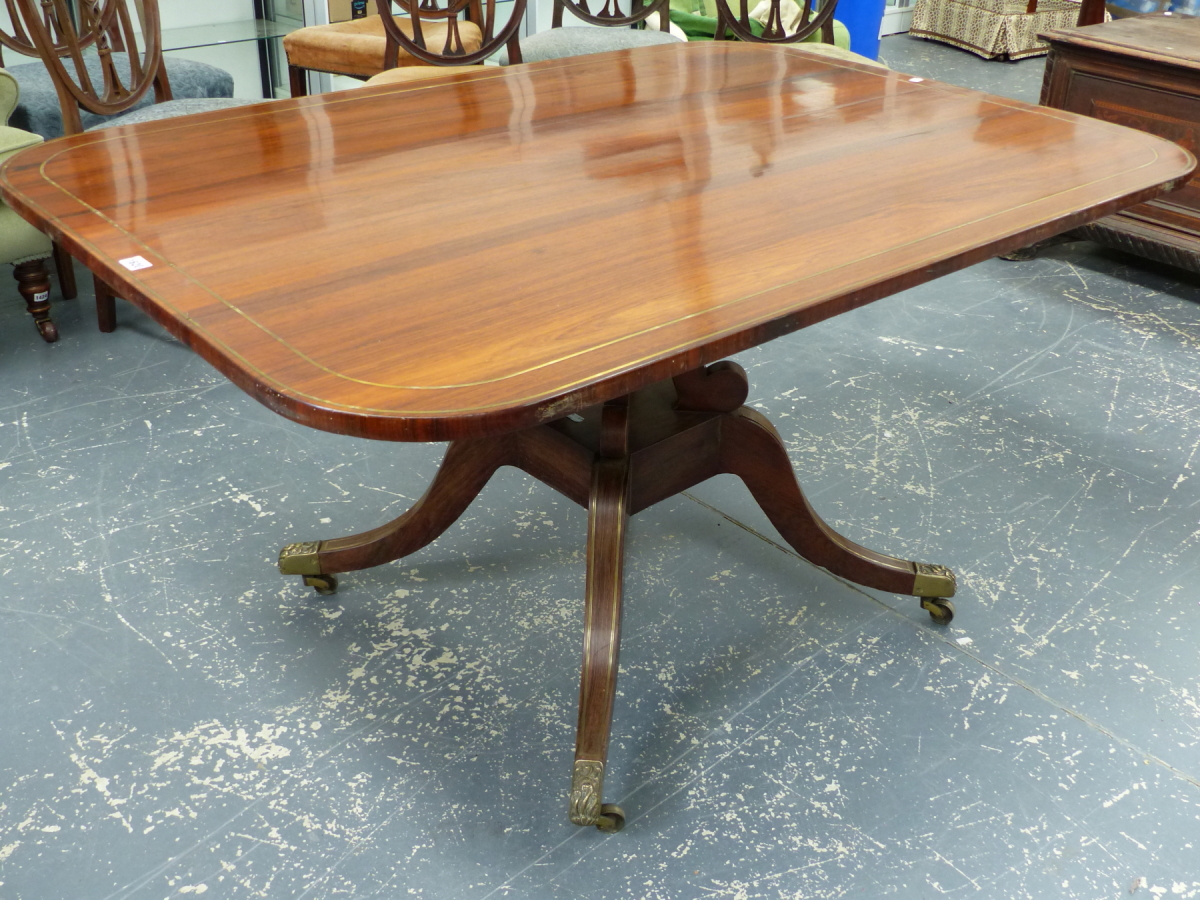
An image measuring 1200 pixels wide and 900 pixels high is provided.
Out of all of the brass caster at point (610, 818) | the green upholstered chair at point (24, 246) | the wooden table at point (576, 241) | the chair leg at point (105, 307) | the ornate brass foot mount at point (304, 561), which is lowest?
the brass caster at point (610, 818)

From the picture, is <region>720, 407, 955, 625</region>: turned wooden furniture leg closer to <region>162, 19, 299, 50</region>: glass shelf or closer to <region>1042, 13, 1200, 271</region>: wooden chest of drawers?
<region>1042, 13, 1200, 271</region>: wooden chest of drawers

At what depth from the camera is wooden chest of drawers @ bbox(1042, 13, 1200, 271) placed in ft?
8.81

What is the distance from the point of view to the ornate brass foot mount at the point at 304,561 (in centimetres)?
163

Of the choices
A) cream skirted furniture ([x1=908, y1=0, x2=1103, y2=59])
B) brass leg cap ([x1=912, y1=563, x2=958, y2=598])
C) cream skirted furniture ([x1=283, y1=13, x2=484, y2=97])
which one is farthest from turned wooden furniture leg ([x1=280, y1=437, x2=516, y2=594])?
cream skirted furniture ([x1=908, y1=0, x2=1103, y2=59])

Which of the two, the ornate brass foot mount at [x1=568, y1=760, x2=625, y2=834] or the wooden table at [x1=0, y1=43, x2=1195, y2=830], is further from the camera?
the ornate brass foot mount at [x1=568, y1=760, x2=625, y2=834]

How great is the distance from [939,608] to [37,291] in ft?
6.45

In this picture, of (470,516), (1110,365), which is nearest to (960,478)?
(1110,365)

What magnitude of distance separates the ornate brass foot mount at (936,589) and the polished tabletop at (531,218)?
58cm

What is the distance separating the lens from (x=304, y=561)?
164cm

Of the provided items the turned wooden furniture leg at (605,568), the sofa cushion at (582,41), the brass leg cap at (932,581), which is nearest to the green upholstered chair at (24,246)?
the sofa cushion at (582,41)

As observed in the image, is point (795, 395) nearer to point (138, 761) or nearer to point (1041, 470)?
point (1041, 470)

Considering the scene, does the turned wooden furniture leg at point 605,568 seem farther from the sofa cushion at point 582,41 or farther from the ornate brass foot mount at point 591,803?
the sofa cushion at point 582,41

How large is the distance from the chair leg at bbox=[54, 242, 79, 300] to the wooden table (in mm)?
1291

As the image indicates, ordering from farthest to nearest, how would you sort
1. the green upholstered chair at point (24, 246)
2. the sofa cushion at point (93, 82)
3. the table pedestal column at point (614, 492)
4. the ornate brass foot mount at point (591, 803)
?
the sofa cushion at point (93, 82) < the green upholstered chair at point (24, 246) < the table pedestal column at point (614, 492) < the ornate brass foot mount at point (591, 803)
